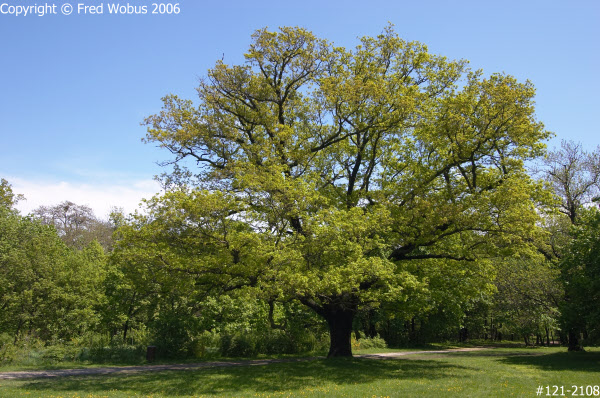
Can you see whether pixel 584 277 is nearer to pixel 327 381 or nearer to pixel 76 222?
pixel 327 381

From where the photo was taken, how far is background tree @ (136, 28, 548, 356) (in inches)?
614

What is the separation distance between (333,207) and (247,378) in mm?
7355

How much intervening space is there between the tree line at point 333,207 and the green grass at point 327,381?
287cm

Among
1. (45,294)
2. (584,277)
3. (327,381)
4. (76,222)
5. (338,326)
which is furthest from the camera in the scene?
(76,222)

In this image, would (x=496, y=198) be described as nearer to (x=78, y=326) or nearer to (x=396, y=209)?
(x=396, y=209)

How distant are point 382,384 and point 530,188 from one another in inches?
394

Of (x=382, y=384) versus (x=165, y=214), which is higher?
(x=165, y=214)

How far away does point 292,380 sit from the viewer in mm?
15047

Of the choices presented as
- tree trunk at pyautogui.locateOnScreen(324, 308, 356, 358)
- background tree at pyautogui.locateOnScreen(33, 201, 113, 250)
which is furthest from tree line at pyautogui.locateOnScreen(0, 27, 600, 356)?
background tree at pyautogui.locateOnScreen(33, 201, 113, 250)

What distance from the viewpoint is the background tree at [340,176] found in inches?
614

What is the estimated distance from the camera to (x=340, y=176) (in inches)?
876

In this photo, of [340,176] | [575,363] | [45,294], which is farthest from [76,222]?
[575,363]

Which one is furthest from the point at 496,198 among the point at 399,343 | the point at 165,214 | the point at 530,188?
the point at 399,343

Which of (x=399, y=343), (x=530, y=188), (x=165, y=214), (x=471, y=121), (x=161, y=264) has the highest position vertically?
(x=471, y=121)
